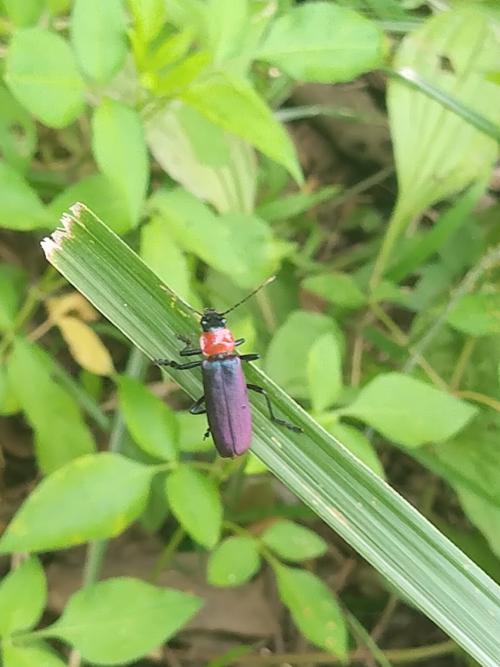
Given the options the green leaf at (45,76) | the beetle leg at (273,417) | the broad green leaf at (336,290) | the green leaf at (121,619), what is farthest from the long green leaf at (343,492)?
the broad green leaf at (336,290)

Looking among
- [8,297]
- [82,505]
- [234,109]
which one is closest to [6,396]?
[8,297]

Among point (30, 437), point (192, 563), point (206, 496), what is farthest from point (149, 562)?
point (206, 496)

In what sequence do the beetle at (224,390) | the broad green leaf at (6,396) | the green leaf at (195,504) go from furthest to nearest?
the broad green leaf at (6,396)
the green leaf at (195,504)
the beetle at (224,390)

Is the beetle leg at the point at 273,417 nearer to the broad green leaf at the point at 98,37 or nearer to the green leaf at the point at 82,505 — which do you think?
the green leaf at the point at 82,505

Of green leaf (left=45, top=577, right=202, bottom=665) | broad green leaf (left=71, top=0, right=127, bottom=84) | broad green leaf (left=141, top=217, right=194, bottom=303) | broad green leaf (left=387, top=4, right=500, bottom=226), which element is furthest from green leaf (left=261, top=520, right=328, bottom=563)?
broad green leaf (left=71, top=0, right=127, bottom=84)

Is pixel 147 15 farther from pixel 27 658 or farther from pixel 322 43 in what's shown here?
pixel 27 658
